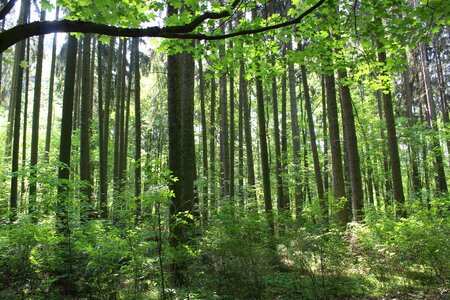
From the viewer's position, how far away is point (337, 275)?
277 inches

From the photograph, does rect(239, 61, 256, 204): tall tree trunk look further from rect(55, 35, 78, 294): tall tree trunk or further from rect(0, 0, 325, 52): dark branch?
rect(0, 0, 325, 52): dark branch

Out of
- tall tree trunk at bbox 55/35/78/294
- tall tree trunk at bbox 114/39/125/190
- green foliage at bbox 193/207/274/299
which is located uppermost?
tall tree trunk at bbox 114/39/125/190

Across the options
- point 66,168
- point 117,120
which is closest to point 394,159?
point 66,168

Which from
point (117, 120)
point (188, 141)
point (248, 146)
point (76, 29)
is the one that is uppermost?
point (117, 120)

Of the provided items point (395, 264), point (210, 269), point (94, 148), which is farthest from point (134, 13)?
point (94, 148)

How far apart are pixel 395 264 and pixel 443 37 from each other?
18872 millimetres

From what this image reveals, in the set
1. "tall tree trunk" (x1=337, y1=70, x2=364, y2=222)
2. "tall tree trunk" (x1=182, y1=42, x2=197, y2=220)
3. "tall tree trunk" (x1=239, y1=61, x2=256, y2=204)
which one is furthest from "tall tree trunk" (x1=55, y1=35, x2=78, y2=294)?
"tall tree trunk" (x1=239, y1=61, x2=256, y2=204)

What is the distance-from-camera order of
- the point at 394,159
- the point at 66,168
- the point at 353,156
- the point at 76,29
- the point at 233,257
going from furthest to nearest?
the point at 394,159 < the point at 353,156 < the point at 66,168 < the point at 233,257 < the point at 76,29

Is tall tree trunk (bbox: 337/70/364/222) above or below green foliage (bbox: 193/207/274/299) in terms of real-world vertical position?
above

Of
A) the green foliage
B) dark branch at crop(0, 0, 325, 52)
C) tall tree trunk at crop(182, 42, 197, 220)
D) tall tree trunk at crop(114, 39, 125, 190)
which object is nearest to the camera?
dark branch at crop(0, 0, 325, 52)

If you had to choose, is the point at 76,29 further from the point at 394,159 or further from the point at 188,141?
the point at 394,159

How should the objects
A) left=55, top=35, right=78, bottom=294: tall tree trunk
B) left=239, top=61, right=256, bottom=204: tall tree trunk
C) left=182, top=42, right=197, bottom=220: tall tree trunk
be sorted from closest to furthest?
left=55, top=35, right=78, bottom=294: tall tree trunk → left=182, top=42, right=197, bottom=220: tall tree trunk → left=239, top=61, right=256, bottom=204: tall tree trunk

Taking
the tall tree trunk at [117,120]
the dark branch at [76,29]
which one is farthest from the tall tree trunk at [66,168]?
the tall tree trunk at [117,120]

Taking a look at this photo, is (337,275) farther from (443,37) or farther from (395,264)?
(443,37)
